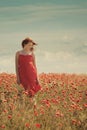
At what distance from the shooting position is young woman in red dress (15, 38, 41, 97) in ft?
33.8

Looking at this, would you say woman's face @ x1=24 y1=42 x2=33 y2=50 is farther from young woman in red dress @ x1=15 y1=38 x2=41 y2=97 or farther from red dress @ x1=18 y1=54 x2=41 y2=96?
red dress @ x1=18 y1=54 x2=41 y2=96

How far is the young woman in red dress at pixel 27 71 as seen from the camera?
1029cm

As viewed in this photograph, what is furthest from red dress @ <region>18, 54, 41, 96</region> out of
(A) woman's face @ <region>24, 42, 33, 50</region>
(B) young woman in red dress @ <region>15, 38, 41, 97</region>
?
(A) woman's face @ <region>24, 42, 33, 50</region>

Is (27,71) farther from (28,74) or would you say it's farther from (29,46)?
(29,46)

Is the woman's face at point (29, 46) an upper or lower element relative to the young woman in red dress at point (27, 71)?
upper

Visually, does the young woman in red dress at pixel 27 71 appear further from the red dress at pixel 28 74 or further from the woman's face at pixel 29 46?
the woman's face at pixel 29 46

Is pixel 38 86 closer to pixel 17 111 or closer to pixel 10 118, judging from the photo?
pixel 17 111

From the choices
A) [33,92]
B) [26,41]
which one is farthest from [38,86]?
[26,41]

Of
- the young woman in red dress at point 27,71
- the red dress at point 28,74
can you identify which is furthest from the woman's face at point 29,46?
the red dress at point 28,74

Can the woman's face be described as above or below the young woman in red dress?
above

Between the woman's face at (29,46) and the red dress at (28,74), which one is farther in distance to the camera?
the red dress at (28,74)

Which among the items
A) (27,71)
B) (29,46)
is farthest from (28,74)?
(29,46)

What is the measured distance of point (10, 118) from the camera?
8.00 meters

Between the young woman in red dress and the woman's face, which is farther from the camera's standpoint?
the young woman in red dress
